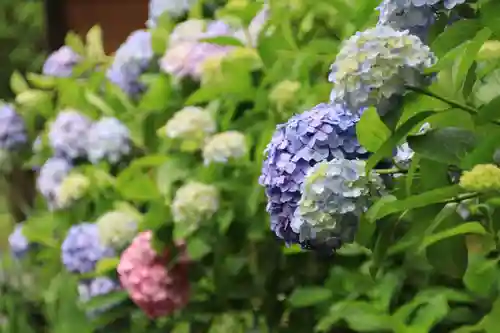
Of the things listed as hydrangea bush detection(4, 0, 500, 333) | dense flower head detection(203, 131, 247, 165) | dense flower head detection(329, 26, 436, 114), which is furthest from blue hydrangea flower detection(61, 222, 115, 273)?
dense flower head detection(329, 26, 436, 114)

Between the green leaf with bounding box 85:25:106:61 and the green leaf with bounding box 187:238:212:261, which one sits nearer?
the green leaf with bounding box 187:238:212:261

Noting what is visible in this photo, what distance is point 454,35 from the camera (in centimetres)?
47

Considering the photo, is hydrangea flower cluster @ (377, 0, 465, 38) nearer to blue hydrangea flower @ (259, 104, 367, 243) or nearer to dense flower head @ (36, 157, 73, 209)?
blue hydrangea flower @ (259, 104, 367, 243)

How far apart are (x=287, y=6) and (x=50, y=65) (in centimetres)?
48

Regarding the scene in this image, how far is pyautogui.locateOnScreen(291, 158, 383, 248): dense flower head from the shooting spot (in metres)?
0.46

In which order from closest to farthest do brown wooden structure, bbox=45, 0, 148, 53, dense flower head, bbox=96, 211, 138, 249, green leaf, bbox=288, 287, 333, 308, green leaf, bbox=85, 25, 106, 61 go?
green leaf, bbox=288, 287, 333, 308
dense flower head, bbox=96, 211, 138, 249
green leaf, bbox=85, 25, 106, 61
brown wooden structure, bbox=45, 0, 148, 53

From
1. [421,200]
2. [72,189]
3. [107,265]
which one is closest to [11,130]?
[72,189]

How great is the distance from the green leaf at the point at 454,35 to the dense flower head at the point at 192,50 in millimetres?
452

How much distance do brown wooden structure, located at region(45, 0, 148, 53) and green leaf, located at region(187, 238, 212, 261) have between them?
86 centimetres

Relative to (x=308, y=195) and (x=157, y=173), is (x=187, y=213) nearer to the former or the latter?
(x=157, y=173)

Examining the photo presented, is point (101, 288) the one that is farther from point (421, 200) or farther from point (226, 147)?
point (421, 200)

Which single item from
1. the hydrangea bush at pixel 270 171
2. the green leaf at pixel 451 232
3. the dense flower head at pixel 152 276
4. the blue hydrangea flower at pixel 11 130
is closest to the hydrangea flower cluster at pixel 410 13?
the hydrangea bush at pixel 270 171

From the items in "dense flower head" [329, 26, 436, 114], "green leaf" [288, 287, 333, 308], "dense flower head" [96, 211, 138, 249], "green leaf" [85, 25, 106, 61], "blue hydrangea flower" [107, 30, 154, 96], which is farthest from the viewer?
"green leaf" [85, 25, 106, 61]

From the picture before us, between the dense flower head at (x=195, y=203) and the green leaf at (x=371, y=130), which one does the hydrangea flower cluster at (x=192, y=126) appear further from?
the green leaf at (x=371, y=130)
